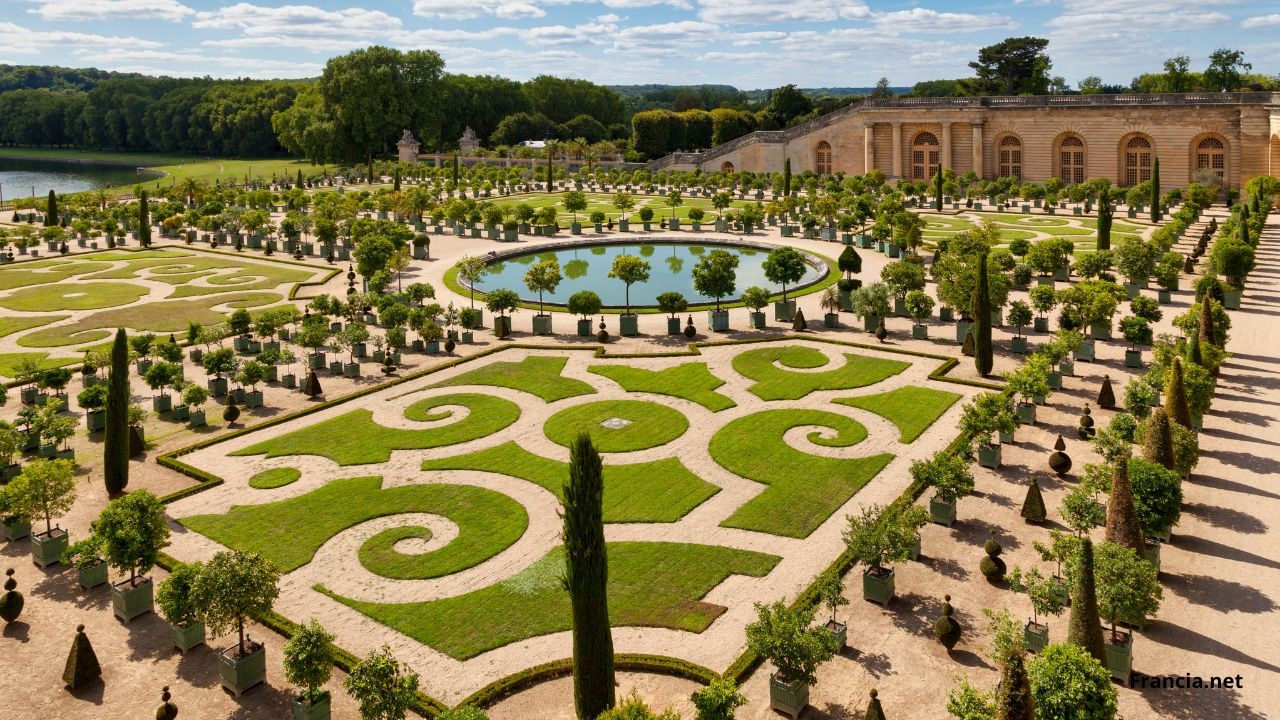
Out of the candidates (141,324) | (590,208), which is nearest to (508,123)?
(590,208)

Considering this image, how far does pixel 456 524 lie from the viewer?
2670cm

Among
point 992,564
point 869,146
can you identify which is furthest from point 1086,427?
point 869,146

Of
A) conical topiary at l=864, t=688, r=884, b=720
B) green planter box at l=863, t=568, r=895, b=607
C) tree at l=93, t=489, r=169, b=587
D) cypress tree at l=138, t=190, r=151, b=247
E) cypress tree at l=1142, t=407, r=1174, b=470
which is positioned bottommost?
conical topiary at l=864, t=688, r=884, b=720

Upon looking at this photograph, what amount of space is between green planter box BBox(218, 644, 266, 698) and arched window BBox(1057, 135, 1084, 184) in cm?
9905

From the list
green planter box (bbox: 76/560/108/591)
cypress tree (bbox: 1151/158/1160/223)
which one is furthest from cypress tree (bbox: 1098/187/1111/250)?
green planter box (bbox: 76/560/108/591)

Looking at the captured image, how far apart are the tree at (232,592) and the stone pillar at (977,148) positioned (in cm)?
Answer: 9660

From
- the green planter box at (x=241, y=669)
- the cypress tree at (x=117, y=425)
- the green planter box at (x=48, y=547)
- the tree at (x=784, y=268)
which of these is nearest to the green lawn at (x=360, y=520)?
the green planter box at (x=48, y=547)

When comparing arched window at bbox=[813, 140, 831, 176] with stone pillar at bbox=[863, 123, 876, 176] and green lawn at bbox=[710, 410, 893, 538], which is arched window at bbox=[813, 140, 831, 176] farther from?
green lawn at bbox=[710, 410, 893, 538]

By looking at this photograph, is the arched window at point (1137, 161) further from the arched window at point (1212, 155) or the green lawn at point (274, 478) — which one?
the green lawn at point (274, 478)

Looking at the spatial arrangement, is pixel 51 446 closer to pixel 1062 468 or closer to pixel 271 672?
pixel 271 672

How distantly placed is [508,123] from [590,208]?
5352 centimetres

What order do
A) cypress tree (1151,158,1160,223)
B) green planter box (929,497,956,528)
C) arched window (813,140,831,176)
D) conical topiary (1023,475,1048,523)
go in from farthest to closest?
arched window (813,140,831,176)
cypress tree (1151,158,1160,223)
green planter box (929,497,956,528)
conical topiary (1023,475,1048,523)

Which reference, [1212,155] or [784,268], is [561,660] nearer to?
[784,268]

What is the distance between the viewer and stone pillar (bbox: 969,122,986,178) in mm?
102875
